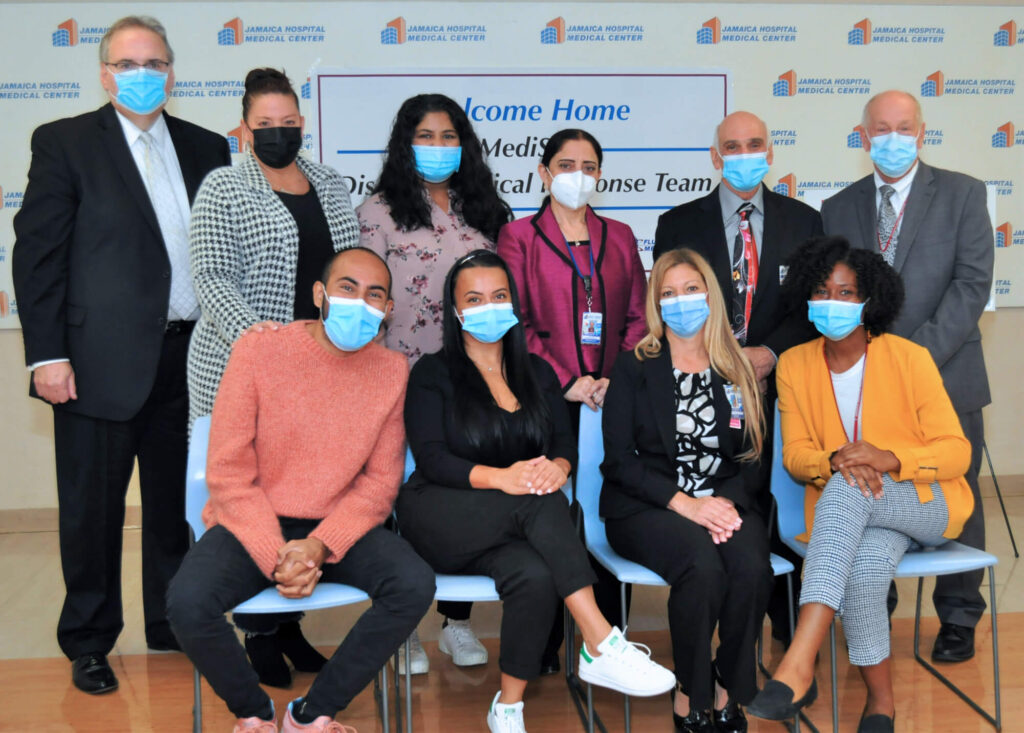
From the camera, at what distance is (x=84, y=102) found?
4.86 m

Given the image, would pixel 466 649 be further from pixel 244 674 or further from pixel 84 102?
pixel 84 102

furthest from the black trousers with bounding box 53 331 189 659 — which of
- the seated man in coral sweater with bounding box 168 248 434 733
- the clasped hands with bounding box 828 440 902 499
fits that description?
the clasped hands with bounding box 828 440 902 499

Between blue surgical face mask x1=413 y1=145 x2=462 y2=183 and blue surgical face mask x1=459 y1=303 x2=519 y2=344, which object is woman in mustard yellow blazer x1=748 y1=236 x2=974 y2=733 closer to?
blue surgical face mask x1=459 y1=303 x2=519 y2=344

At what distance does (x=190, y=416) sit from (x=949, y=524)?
92.6 inches

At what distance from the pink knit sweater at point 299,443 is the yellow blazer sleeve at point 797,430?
4.04 feet

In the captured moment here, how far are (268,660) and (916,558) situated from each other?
6.65 feet

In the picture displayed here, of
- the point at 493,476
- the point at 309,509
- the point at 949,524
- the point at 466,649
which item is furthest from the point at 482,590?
the point at 949,524

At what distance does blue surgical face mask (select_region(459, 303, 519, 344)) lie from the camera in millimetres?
2742

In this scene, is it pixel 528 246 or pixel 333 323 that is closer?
A: pixel 333 323

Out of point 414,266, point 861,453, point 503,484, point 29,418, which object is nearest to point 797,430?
point 861,453

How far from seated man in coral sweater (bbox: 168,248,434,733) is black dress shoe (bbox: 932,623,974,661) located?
6.12 feet

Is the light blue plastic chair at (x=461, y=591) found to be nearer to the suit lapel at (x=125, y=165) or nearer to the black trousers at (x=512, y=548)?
the black trousers at (x=512, y=548)

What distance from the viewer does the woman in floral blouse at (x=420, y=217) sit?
3105 millimetres

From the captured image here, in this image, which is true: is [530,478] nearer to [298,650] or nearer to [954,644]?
[298,650]
